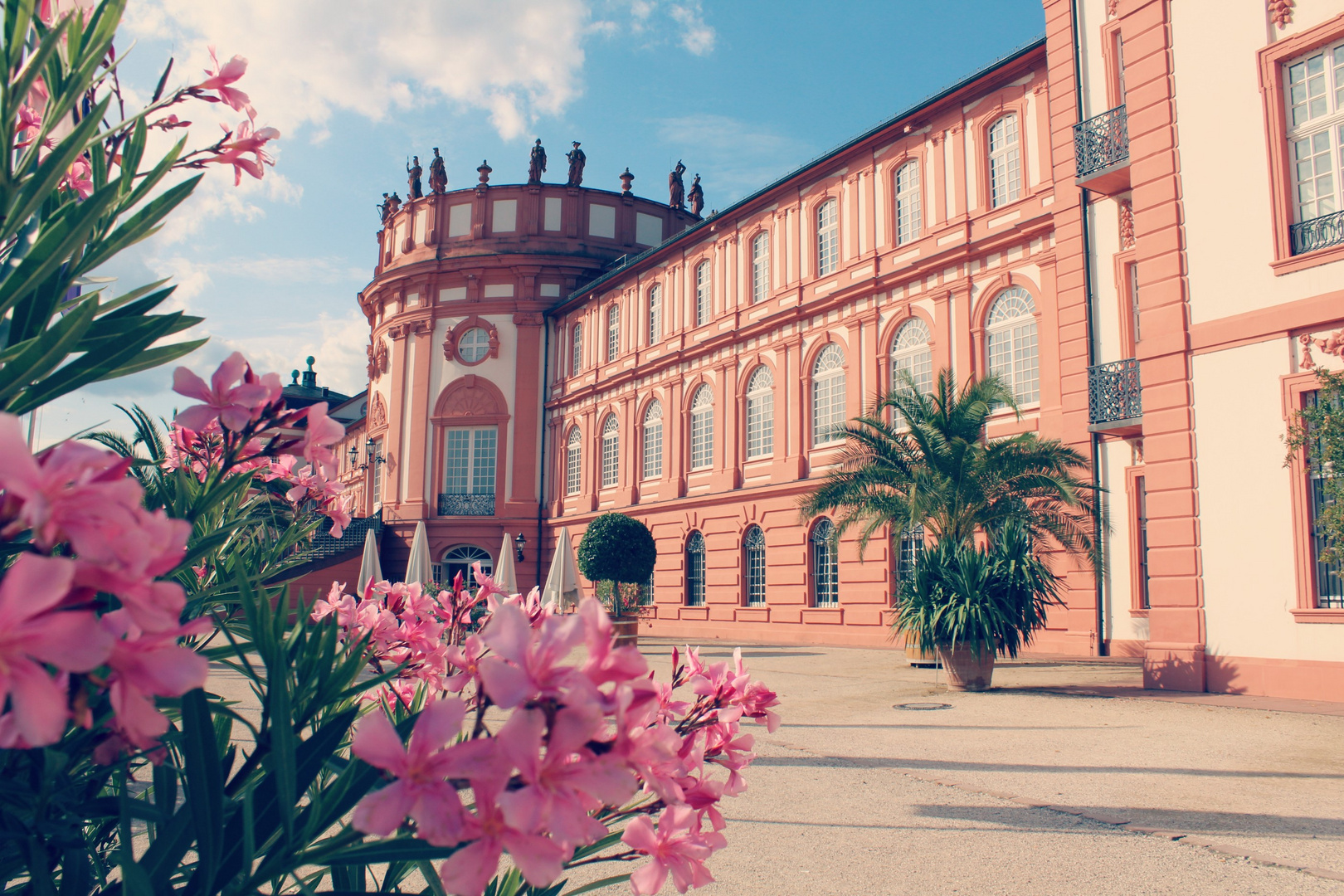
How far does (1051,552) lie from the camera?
16.0 metres

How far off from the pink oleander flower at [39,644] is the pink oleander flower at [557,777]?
0.31m

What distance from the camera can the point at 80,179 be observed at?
5.26 feet

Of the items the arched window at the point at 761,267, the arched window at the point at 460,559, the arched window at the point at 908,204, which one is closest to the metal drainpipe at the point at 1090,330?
the arched window at the point at 908,204

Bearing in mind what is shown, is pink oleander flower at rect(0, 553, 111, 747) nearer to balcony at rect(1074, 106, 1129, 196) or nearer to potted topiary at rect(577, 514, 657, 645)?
balcony at rect(1074, 106, 1129, 196)

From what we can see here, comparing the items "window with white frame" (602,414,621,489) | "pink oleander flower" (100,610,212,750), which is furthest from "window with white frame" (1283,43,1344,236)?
"window with white frame" (602,414,621,489)

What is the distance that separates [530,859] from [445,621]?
163cm

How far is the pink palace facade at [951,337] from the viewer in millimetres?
11047

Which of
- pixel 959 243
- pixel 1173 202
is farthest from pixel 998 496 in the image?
pixel 959 243

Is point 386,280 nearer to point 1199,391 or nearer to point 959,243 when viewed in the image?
point 959,243

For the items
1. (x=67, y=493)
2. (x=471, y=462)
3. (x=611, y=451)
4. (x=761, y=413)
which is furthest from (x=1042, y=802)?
(x=471, y=462)

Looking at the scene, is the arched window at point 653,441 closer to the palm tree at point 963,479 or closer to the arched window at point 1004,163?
the arched window at point 1004,163

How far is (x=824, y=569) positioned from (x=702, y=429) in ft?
22.1

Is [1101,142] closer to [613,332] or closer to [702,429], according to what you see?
[702,429]

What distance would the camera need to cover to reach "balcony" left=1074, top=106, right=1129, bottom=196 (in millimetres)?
15406
